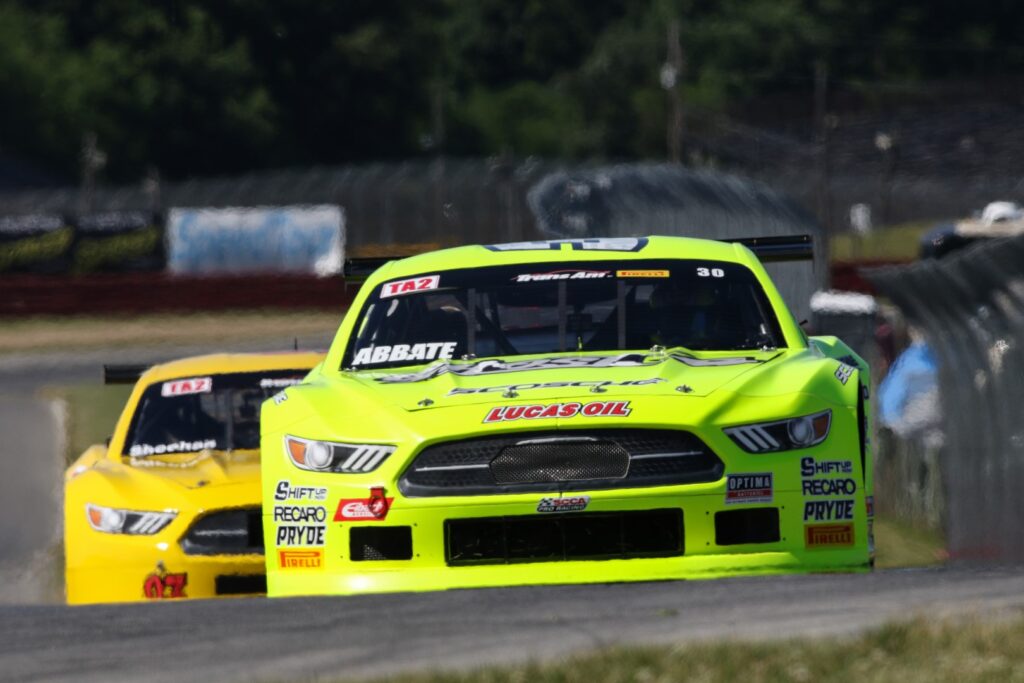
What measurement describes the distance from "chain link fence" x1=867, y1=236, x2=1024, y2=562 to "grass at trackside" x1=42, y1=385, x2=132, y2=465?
9298 millimetres

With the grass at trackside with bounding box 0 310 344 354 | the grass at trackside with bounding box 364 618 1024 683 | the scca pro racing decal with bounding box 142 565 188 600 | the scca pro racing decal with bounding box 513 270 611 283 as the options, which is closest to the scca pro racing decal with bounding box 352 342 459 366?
the scca pro racing decal with bounding box 513 270 611 283

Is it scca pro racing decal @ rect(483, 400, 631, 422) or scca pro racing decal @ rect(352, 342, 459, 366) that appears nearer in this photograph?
scca pro racing decal @ rect(483, 400, 631, 422)

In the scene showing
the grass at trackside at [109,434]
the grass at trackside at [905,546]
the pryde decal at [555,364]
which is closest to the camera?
the pryde decal at [555,364]

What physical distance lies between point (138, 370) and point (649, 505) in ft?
14.3

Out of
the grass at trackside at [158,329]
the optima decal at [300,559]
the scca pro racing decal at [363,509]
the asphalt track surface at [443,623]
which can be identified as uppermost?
the grass at trackside at [158,329]

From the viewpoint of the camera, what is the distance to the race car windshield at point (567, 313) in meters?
7.62

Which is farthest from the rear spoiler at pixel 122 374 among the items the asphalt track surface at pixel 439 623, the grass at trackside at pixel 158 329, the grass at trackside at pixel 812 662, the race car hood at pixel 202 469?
the grass at trackside at pixel 158 329

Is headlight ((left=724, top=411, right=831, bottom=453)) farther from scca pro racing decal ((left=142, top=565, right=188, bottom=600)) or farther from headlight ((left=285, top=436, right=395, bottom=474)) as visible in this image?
scca pro racing decal ((left=142, top=565, right=188, bottom=600))

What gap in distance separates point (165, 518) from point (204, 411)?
51.8 inches

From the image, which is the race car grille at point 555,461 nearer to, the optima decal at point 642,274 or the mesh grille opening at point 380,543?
the mesh grille opening at point 380,543

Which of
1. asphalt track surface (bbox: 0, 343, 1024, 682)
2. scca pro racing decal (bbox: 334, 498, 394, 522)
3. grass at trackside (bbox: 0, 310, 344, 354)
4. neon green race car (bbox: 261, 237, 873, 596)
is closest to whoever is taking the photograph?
asphalt track surface (bbox: 0, 343, 1024, 682)

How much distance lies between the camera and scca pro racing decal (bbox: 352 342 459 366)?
7.60 meters

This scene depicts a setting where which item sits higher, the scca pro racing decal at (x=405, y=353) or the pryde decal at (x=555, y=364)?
the scca pro racing decal at (x=405, y=353)

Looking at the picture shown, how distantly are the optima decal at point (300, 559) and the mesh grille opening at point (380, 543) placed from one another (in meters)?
0.14
